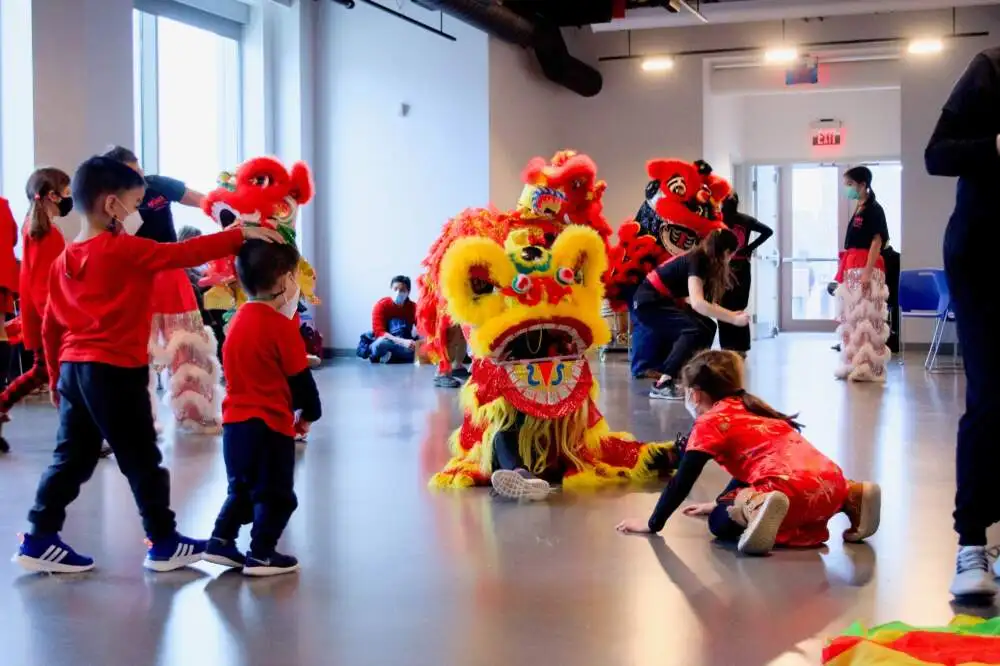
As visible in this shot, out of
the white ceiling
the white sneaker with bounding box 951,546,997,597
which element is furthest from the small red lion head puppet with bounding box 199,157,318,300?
the white ceiling

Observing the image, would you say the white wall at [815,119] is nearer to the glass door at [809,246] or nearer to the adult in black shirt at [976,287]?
Result: the glass door at [809,246]

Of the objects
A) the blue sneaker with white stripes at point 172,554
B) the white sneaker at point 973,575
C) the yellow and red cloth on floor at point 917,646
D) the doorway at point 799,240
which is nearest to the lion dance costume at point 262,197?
the blue sneaker with white stripes at point 172,554

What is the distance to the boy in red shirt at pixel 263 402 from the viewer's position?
3189mm

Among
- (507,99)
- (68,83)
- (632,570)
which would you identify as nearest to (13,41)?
(68,83)

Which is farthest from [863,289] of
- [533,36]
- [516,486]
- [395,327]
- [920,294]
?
[516,486]

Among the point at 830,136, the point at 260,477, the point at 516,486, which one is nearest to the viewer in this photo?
the point at 260,477

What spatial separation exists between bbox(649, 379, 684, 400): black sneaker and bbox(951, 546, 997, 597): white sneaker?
14.5ft

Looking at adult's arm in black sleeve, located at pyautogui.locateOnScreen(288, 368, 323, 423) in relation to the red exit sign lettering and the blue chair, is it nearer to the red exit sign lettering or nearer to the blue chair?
the blue chair

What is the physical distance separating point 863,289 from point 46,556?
648cm

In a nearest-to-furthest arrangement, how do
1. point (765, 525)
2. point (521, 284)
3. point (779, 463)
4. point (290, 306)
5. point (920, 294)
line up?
point (765, 525), point (779, 463), point (521, 284), point (290, 306), point (920, 294)

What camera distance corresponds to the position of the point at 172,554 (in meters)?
3.28

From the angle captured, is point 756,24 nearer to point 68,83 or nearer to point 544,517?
point 68,83

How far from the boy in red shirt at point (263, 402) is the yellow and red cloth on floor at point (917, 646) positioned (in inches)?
58.0

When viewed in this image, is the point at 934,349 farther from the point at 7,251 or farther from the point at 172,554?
the point at 172,554
